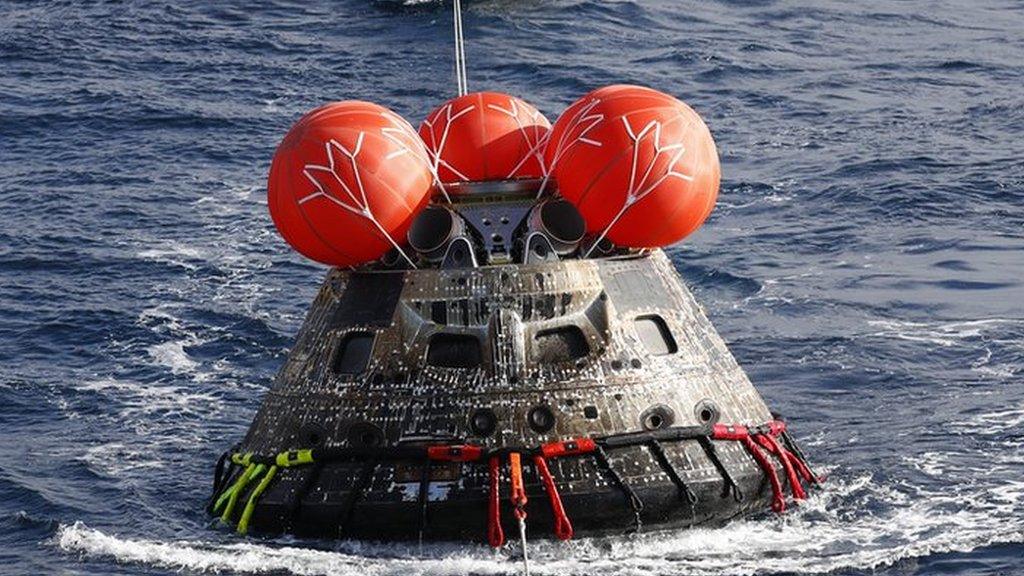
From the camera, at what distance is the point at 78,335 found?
32.3 m

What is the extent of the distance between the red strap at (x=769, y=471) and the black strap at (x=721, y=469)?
0.43 m

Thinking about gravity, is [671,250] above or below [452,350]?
below

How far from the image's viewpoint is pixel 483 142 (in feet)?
79.2

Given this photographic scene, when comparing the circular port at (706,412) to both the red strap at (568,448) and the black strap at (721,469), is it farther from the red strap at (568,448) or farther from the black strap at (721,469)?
the red strap at (568,448)

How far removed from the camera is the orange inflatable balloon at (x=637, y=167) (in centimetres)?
2228

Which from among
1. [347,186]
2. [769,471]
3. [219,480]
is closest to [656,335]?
[769,471]

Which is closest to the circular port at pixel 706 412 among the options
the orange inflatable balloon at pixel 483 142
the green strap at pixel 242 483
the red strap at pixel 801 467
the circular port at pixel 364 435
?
the red strap at pixel 801 467

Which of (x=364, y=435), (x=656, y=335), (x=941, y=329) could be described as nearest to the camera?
(x=364, y=435)

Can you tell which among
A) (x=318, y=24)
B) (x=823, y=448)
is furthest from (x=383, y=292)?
(x=318, y=24)

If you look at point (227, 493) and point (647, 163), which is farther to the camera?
point (227, 493)

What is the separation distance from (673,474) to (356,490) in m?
3.16

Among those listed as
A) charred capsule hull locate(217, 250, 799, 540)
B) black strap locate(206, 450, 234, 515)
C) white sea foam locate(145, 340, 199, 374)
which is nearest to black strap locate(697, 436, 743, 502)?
charred capsule hull locate(217, 250, 799, 540)

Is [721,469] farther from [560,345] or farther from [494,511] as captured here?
[494,511]

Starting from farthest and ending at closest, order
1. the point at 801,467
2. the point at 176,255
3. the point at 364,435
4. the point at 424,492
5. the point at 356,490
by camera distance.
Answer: the point at 176,255, the point at 801,467, the point at 364,435, the point at 356,490, the point at 424,492
